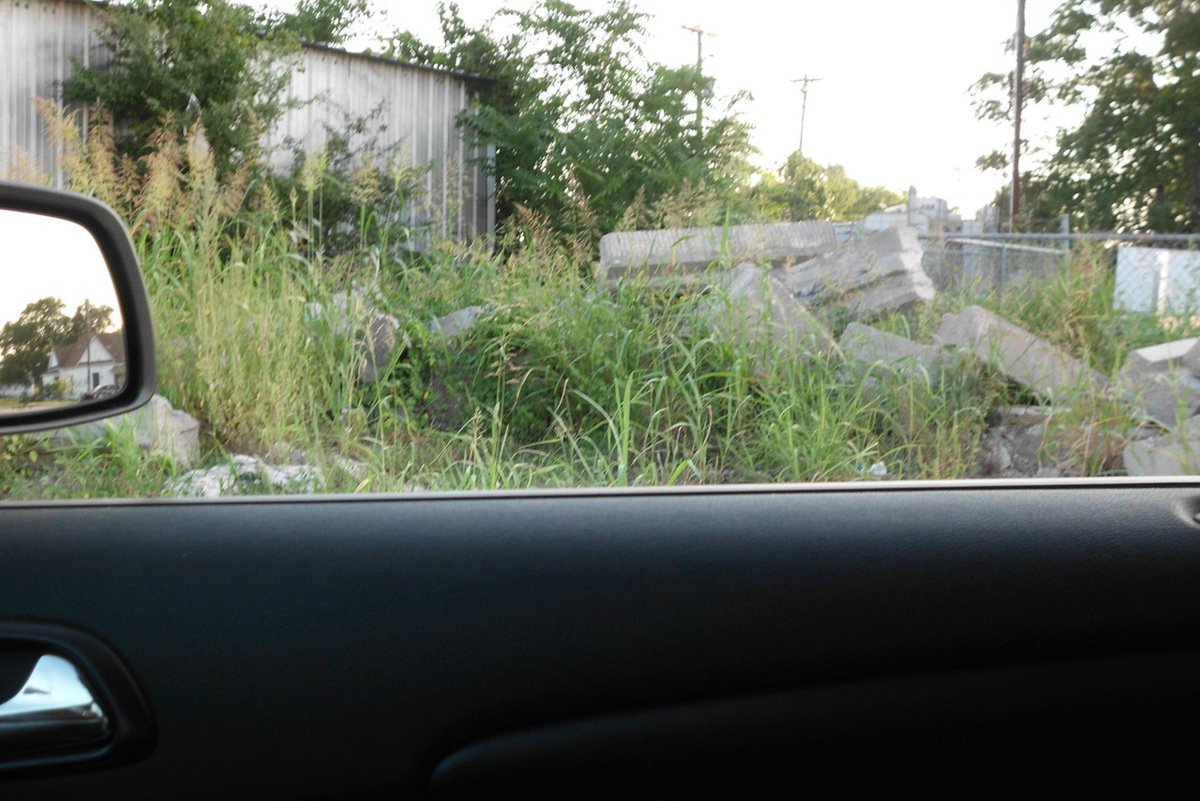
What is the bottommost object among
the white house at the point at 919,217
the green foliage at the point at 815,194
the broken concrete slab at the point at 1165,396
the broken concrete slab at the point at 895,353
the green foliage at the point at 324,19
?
the broken concrete slab at the point at 1165,396

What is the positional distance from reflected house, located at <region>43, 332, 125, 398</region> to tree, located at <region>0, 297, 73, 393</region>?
0.01 m

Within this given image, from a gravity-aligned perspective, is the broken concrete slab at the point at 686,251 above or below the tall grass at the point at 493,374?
above

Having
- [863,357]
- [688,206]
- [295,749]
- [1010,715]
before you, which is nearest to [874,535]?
[1010,715]

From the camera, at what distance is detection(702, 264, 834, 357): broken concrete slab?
2785mm

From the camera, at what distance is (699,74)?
8.89 ft

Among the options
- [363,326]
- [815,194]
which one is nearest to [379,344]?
[363,326]

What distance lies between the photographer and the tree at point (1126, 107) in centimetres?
213

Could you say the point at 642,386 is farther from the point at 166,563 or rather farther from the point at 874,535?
the point at 166,563

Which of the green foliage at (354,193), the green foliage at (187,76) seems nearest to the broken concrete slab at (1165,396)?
the green foliage at (354,193)

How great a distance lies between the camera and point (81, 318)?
137 cm

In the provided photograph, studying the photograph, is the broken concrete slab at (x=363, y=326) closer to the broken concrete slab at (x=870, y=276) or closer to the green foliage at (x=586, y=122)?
the green foliage at (x=586, y=122)

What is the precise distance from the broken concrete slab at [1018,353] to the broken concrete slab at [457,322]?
4.10 ft

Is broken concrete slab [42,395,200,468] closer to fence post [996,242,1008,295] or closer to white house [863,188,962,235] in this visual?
white house [863,188,962,235]

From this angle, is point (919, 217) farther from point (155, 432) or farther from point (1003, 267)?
point (155, 432)
